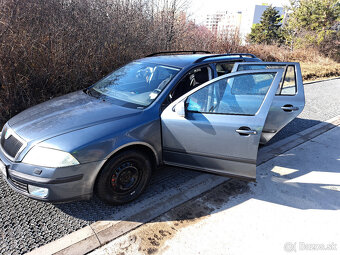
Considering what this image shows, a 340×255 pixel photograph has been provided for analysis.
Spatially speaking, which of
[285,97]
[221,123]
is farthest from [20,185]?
[285,97]

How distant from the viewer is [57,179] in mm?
2180

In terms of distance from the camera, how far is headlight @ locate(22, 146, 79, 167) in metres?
2.18

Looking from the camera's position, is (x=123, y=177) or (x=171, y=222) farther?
(x=123, y=177)

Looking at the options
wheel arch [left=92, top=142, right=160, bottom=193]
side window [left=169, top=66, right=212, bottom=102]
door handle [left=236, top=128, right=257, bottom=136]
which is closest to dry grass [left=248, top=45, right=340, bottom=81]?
side window [left=169, top=66, right=212, bottom=102]

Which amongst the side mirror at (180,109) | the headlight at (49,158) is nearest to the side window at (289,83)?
the side mirror at (180,109)

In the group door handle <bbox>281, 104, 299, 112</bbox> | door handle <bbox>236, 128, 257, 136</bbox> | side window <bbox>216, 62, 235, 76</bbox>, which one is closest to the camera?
door handle <bbox>236, 128, 257, 136</bbox>

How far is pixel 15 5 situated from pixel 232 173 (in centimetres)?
637

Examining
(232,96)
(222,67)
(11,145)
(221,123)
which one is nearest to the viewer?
(11,145)

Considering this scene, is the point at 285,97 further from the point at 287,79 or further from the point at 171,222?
the point at 171,222

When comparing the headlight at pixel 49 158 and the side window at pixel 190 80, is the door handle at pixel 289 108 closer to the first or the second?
the side window at pixel 190 80

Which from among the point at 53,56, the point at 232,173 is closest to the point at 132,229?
the point at 232,173

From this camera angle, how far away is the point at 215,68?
363 centimetres

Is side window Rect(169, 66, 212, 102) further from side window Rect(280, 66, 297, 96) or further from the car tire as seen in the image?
side window Rect(280, 66, 297, 96)

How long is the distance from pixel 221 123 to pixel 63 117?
1.87 m
